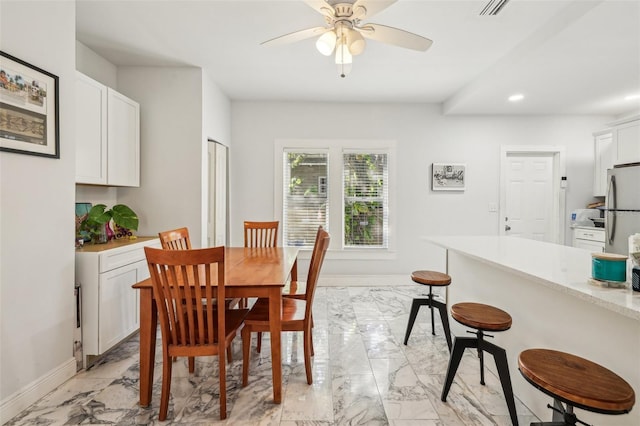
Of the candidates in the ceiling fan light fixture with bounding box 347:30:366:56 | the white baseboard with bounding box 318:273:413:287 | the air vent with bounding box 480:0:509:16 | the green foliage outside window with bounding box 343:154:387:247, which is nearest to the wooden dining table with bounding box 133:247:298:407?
the ceiling fan light fixture with bounding box 347:30:366:56

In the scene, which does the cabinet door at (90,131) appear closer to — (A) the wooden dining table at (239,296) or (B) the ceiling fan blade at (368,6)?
(A) the wooden dining table at (239,296)

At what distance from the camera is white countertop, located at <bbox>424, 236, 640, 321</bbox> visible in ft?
3.95

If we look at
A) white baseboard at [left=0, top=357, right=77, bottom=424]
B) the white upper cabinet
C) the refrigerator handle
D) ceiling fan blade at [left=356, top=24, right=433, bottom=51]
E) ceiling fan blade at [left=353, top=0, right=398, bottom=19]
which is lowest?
white baseboard at [left=0, top=357, right=77, bottom=424]

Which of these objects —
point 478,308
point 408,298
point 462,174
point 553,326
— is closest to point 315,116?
point 462,174

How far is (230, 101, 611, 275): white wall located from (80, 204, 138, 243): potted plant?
178cm

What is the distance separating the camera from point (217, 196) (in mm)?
4035

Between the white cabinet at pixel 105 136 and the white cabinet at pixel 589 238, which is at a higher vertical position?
the white cabinet at pixel 105 136

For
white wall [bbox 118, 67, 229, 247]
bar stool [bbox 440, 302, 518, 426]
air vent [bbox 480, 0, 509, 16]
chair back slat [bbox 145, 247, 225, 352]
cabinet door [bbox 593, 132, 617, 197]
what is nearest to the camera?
chair back slat [bbox 145, 247, 225, 352]

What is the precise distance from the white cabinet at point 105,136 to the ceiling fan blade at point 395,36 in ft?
7.68

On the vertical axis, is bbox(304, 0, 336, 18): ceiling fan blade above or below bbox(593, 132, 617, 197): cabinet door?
above

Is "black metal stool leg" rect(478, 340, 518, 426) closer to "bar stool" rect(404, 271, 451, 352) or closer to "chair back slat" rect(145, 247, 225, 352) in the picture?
"bar stool" rect(404, 271, 451, 352)

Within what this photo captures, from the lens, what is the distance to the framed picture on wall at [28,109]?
5.89 feet

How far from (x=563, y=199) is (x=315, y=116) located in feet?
12.9

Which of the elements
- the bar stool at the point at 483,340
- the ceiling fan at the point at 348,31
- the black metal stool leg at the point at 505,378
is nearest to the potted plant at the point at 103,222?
the ceiling fan at the point at 348,31
